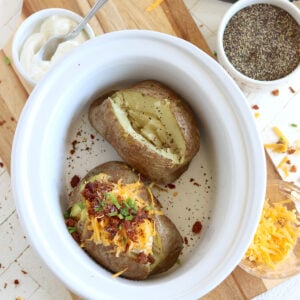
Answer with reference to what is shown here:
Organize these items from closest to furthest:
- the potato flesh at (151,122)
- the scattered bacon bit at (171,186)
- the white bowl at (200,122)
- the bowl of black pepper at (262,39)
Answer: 1. the white bowl at (200,122)
2. the potato flesh at (151,122)
3. the scattered bacon bit at (171,186)
4. the bowl of black pepper at (262,39)

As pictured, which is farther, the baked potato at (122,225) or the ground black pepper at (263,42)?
the ground black pepper at (263,42)

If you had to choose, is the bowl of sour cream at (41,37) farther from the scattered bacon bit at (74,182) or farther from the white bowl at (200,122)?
the scattered bacon bit at (74,182)

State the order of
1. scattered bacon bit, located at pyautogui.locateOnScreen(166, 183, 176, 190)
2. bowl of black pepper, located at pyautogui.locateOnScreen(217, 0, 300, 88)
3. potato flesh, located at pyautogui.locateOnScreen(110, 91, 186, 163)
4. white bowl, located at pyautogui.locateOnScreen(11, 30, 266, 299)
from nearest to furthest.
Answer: white bowl, located at pyautogui.locateOnScreen(11, 30, 266, 299), potato flesh, located at pyautogui.locateOnScreen(110, 91, 186, 163), scattered bacon bit, located at pyautogui.locateOnScreen(166, 183, 176, 190), bowl of black pepper, located at pyautogui.locateOnScreen(217, 0, 300, 88)

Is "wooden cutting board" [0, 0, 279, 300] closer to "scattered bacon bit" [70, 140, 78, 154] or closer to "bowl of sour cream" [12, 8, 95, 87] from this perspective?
"bowl of sour cream" [12, 8, 95, 87]

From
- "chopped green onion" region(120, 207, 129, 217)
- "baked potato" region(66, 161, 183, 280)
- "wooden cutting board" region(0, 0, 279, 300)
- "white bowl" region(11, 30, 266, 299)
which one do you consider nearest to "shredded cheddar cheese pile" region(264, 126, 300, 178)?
"wooden cutting board" region(0, 0, 279, 300)

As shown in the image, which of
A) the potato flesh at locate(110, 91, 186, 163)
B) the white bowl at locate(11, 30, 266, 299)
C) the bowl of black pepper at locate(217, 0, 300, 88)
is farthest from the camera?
the bowl of black pepper at locate(217, 0, 300, 88)

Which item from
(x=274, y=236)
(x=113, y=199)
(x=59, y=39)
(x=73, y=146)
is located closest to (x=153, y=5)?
(x=59, y=39)

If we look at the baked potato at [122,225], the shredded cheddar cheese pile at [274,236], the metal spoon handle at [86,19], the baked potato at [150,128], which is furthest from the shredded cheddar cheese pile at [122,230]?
the metal spoon handle at [86,19]
